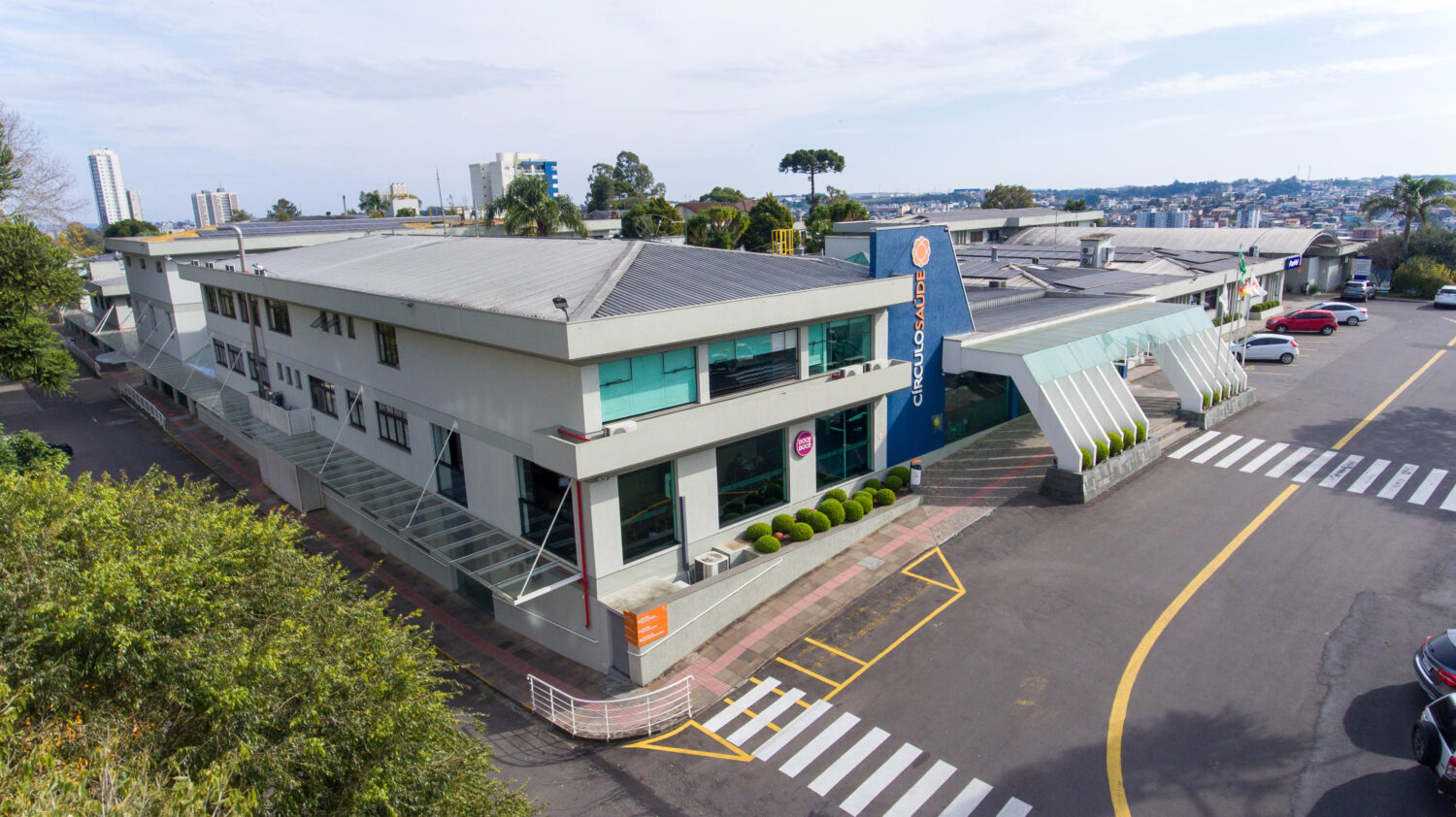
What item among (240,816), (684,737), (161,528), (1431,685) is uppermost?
(161,528)

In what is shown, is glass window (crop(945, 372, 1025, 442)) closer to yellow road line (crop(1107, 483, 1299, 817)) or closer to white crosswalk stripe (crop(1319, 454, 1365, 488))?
yellow road line (crop(1107, 483, 1299, 817))

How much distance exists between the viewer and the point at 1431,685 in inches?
622

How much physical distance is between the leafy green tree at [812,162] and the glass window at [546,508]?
333ft

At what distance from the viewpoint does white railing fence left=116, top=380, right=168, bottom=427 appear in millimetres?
41312

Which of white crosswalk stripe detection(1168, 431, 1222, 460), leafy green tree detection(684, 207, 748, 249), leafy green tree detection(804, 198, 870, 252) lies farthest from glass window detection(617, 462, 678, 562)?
leafy green tree detection(804, 198, 870, 252)

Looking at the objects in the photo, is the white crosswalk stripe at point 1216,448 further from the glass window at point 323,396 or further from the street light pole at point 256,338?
the street light pole at point 256,338

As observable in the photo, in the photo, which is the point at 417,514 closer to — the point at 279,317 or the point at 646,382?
the point at 646,382

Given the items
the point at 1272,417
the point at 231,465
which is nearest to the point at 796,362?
the point at 1272,417

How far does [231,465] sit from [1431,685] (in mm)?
40203

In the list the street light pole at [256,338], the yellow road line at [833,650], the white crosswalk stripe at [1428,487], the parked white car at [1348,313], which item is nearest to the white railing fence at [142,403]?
the street light pole at [256,338]

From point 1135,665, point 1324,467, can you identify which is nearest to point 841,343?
point 1135,665

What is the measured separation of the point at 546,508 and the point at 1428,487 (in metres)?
27.8

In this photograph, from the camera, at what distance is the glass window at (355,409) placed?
96.9ft

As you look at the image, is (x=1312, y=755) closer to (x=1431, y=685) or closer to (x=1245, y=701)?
(x=1245, y=701)
